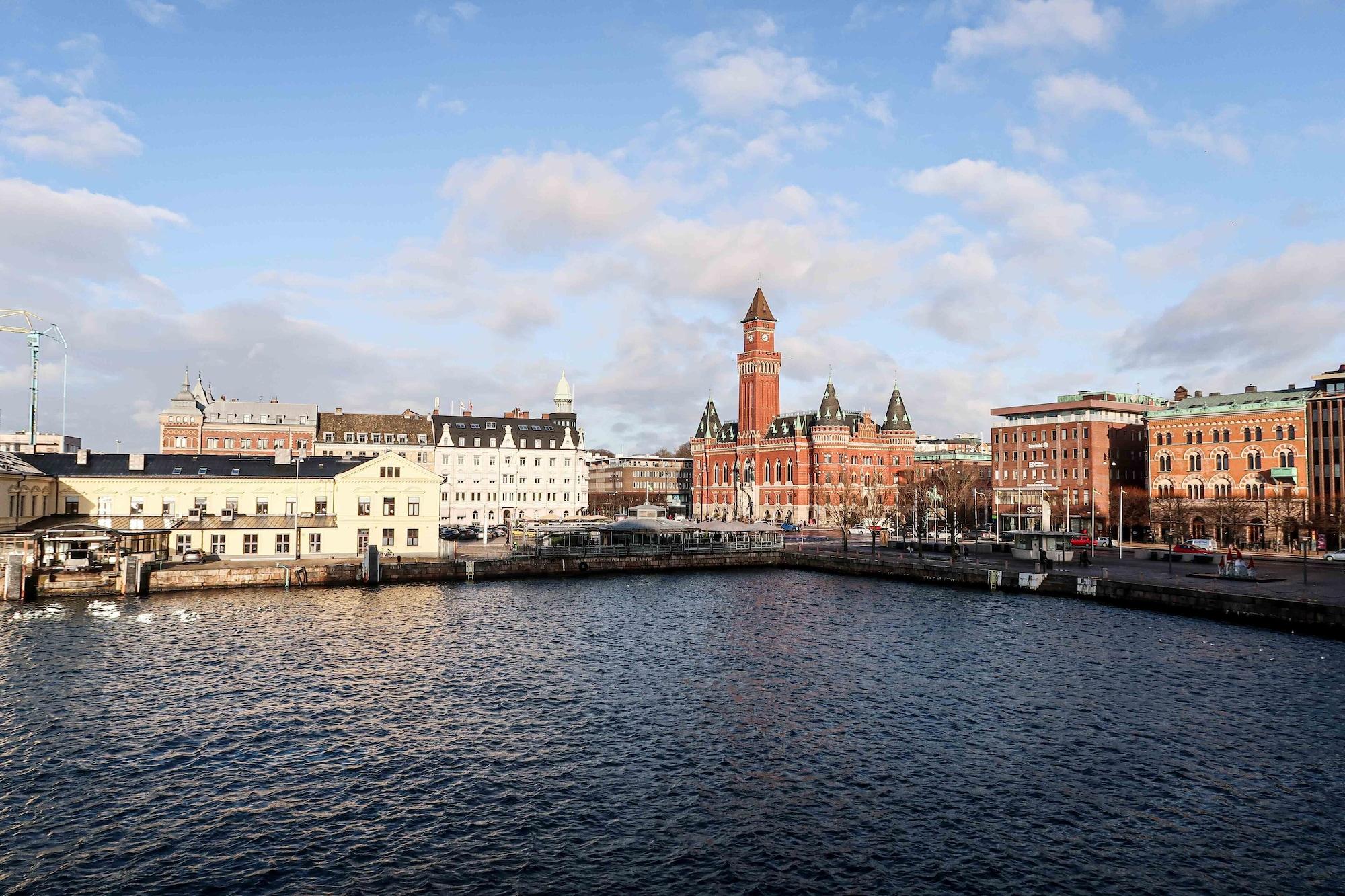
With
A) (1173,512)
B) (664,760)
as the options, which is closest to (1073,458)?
(1173,512)

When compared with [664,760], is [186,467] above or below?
above

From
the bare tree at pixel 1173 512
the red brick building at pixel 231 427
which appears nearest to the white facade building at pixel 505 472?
→ the red brick building at pixel 231 427

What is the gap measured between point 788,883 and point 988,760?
11153 millimetres

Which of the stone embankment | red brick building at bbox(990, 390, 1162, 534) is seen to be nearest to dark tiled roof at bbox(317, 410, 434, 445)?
the stone embankment

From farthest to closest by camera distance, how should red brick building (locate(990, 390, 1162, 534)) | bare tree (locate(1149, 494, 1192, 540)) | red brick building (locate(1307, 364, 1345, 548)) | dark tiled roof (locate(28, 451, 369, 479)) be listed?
1. red brick building (locate(990, 390, 1162, 534))
2. bare tree (locate(1149, 494, 1192, 540))
3. red brick building (locate(1307, 364, 1345, 548))
4. dark tiled roof (locate(28, 451, 369, 479))

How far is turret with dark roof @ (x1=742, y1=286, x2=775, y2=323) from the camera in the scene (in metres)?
186

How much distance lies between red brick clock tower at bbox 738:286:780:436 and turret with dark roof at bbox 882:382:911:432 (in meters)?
24.0

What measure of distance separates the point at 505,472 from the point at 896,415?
259 feet

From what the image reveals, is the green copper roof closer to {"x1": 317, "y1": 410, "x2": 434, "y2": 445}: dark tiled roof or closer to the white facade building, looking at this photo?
the white facade building

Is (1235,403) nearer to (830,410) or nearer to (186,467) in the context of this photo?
(830,410)

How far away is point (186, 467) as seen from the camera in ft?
266

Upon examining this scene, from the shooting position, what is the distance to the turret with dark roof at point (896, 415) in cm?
17600

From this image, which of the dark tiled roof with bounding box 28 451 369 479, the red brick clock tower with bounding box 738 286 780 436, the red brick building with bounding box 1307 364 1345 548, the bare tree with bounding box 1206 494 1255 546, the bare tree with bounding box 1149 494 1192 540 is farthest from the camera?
the red brick clock tower with bounding box 738 286 780 436

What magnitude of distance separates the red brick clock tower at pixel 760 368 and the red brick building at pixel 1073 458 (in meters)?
56.8
